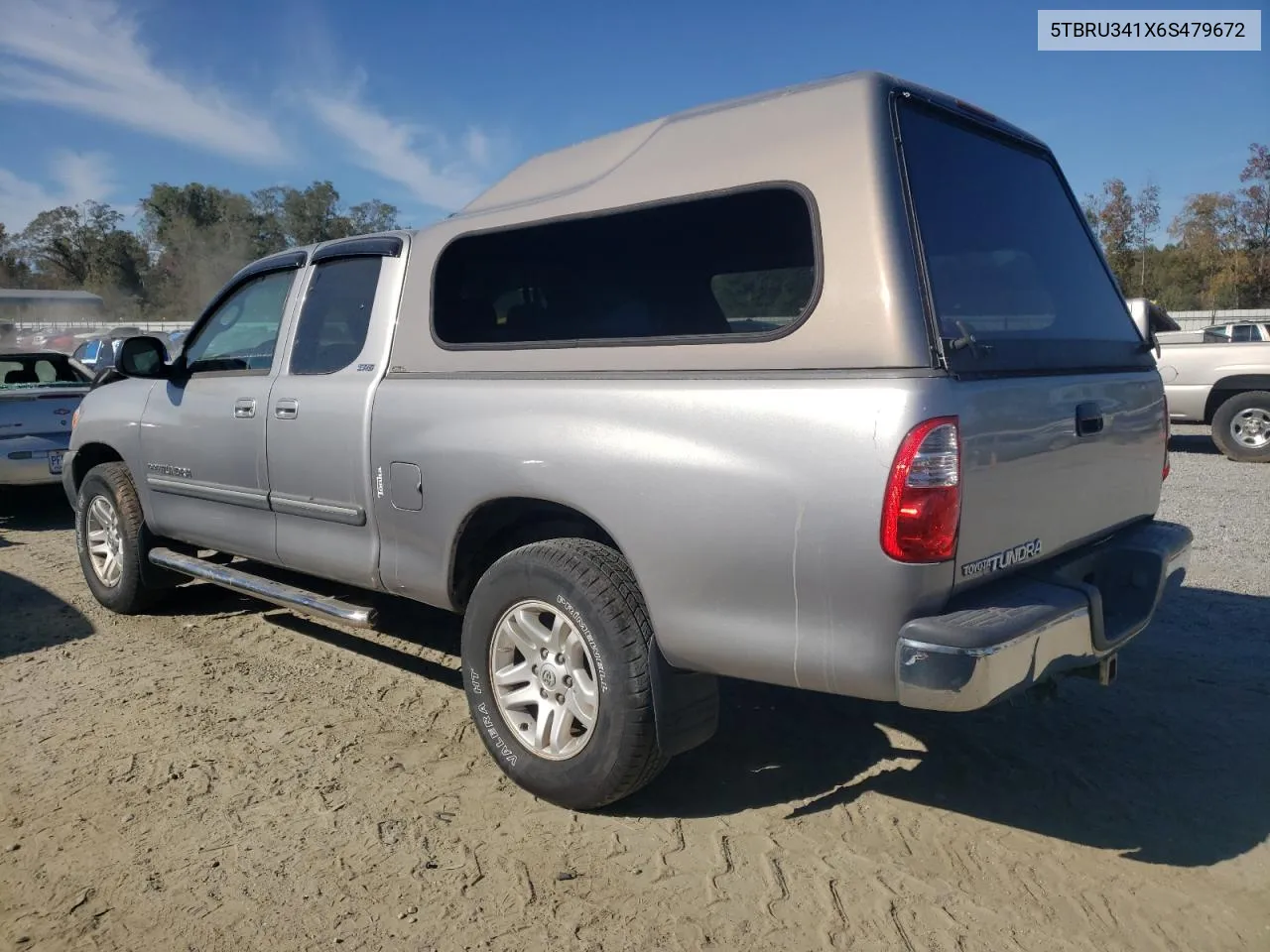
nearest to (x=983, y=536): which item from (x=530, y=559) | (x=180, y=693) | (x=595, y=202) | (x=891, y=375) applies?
(x=891, y=375)

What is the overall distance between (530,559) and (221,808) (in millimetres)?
1354

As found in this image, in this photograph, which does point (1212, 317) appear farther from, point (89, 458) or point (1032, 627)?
point (1032, 627)

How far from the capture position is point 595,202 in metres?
3.25

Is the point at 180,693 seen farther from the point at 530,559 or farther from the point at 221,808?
the point at 530,559

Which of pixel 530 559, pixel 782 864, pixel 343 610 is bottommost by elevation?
pixel 782 864

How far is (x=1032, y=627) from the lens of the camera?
2488 millimetres

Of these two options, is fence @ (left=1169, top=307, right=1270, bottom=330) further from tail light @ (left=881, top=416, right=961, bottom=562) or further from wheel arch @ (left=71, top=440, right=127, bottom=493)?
tail light @ (left=881, top=416, right=961, bottom=562)

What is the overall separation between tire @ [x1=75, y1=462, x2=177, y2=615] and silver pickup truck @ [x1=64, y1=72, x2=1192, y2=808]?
3.83 ft

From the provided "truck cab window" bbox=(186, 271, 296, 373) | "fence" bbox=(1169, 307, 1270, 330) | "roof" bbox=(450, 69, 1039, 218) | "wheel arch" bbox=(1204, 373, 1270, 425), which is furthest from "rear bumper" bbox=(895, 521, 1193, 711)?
"fence" bbox=(1169, 307, 1270, 330)

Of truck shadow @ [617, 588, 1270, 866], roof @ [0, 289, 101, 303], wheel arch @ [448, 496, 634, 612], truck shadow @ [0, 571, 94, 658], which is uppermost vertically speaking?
roof @ [0, 289, 101, 303]

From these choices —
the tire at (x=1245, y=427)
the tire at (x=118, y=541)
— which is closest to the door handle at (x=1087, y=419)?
the tire at (x=118, y=541)

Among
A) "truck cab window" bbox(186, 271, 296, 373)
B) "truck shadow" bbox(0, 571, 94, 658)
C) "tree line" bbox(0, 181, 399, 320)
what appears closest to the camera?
"truck cab window" bbox(186, 271, 296, 373)

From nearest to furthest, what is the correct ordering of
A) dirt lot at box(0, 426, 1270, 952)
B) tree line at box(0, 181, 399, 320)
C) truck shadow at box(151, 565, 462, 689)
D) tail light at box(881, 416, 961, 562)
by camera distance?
tail light at box(881, 416, 961, 562)
dirt lot at box(0, 426, 1270, 952)
truck shadow at box(151, 565, 462, 689)
tree line at box(0, 181, 399, 320)

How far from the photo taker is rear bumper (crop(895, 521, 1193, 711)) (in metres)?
2.37
